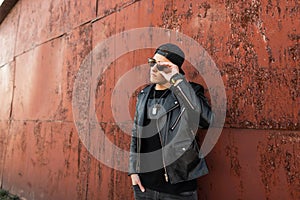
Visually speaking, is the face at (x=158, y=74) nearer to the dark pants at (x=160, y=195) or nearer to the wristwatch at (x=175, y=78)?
the wristwatch at (x=175, y=78)

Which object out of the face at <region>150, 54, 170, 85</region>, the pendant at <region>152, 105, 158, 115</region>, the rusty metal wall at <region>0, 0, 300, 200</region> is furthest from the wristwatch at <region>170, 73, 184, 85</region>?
the rusty metal wall at <region>0, 0, 300, 200</region>

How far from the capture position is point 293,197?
1.66m

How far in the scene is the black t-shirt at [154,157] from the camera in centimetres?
181

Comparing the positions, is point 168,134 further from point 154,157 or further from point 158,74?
point 158,74

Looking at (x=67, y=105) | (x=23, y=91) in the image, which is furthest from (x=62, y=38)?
(x=23, y=91)

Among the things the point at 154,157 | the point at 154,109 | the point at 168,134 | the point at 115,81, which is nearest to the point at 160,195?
the point at 154,157

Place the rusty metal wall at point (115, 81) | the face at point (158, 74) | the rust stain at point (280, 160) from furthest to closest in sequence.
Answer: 1. the face at point (158, 74)
2. the rusty metal wall at point (115, 81)
3. the rust stain at point (280, 160)

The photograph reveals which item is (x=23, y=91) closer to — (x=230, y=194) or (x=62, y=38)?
(x=62, y=38)

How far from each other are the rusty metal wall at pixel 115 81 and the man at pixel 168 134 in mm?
335

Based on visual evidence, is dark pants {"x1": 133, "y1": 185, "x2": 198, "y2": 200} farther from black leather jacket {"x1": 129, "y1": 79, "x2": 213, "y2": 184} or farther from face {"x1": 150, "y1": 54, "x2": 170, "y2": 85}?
face {"x1": 150, "y1": 54, "x2": 170, "y2": 85}

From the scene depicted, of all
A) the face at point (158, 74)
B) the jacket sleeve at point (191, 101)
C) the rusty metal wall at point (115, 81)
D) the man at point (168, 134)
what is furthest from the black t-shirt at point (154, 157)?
the rusty metal wall at point (115, 81)

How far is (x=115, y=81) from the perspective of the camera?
309cm

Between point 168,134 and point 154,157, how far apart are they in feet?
0.74

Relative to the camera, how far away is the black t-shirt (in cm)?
181
